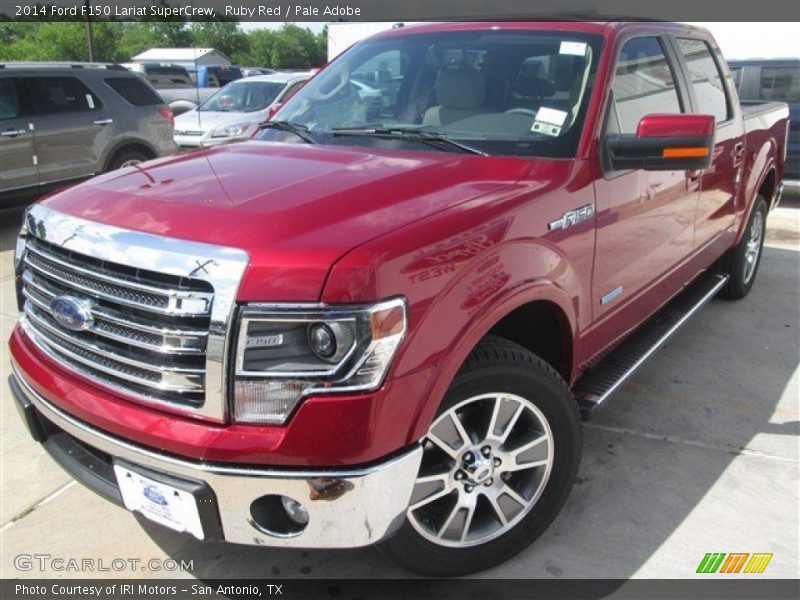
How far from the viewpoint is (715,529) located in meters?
2.88

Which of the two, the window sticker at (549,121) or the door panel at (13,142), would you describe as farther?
the door panel at (13,142)

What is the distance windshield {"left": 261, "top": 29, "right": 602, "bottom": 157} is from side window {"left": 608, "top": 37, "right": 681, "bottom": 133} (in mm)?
187

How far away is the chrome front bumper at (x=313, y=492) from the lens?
1980mm

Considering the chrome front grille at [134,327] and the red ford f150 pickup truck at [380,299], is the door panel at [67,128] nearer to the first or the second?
the red ford f150 pickup truck at [380,299]

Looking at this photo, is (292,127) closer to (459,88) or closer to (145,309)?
(459,88)

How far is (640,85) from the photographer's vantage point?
3373mm

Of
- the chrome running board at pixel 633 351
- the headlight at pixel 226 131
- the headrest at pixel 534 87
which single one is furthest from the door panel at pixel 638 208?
the headlight at pixel 226 131

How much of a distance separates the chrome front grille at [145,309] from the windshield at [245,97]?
1095 centimetres

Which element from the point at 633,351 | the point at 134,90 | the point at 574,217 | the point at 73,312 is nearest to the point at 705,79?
the point at 633,351

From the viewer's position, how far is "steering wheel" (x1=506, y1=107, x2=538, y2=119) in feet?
9.74

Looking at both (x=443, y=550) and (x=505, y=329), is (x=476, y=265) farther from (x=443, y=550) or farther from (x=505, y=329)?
(x=443, y=550)

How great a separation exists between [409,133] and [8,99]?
6.93 m

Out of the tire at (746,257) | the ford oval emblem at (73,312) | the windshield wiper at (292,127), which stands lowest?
the tire at (746,257)

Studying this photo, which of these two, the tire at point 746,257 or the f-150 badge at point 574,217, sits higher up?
the f-150 badge at point 574,217
